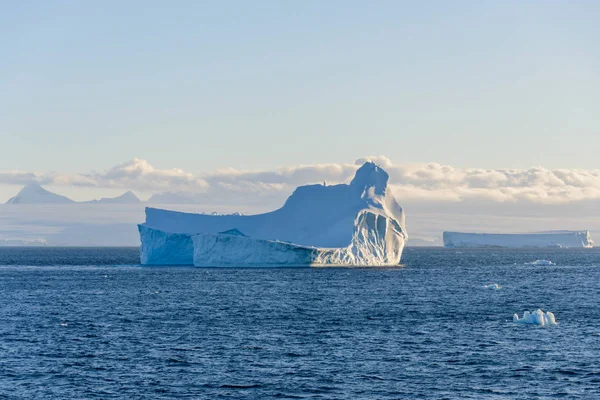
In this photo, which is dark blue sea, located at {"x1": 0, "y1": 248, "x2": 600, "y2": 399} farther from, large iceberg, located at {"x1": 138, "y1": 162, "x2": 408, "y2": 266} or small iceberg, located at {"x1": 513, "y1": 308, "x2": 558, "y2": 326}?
large iceberg, located at {"x1": 138, "y1": 162, "x2": 408, "y2": 266}

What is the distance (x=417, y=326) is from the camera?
3897 cm

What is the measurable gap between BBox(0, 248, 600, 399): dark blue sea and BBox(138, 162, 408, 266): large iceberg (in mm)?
22104

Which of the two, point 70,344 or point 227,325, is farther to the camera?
point 227,325

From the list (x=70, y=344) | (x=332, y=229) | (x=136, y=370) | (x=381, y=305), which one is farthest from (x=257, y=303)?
(x=332, y=229)

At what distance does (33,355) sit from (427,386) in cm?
1470

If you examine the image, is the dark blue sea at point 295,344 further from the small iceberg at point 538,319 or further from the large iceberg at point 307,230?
the large iceberg at point 307,230

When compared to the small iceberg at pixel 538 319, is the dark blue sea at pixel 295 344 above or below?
below

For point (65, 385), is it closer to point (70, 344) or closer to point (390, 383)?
point (70, 344)

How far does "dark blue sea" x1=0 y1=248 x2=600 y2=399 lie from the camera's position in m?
25.4

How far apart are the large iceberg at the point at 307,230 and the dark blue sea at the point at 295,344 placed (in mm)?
22104

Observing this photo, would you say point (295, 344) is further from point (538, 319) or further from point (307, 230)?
point (307, 230)

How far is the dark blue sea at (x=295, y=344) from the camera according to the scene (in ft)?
83.4

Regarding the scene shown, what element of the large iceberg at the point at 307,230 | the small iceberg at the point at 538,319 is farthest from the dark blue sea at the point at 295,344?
the large iceberg at the point at 307,230

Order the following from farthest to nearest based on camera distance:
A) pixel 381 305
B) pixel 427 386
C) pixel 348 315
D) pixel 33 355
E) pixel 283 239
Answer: pixel 283 239
pixel 381 305
pixel 348 315
pixel 33 355
pixel 427 386
